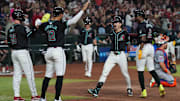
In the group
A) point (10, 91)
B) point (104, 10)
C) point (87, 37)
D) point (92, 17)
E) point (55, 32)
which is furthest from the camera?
point (104, 10)

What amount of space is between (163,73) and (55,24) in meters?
5.37

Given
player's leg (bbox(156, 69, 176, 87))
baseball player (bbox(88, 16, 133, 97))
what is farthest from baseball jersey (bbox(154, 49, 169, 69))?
baseball player (bbox(88, 16, 133, 97))

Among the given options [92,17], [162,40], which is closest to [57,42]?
[162,40]

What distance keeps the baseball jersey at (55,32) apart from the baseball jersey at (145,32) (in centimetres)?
261

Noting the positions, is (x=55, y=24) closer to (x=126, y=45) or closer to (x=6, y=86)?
(x=126, y=45)

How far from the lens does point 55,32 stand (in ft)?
28.0

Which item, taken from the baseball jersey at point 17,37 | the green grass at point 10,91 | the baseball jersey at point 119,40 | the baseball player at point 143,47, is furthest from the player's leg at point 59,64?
the baseball player at point 143,47

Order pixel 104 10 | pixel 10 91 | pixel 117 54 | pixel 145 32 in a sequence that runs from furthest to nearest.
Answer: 1. pixel 104 10
2. pixel 10 91
3. pixel 145 32
4. pixel 117 54

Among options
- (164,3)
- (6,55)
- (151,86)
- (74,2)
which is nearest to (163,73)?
A: (151,86)

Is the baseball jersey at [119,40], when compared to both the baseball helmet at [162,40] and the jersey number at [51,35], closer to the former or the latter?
the baseball helmet at [162,40]

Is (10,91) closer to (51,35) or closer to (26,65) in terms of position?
(26,65)

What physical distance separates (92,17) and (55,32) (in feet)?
48.3

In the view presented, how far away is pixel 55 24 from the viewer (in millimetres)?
8555

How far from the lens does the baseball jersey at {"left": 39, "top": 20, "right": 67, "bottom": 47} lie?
8539 mm
